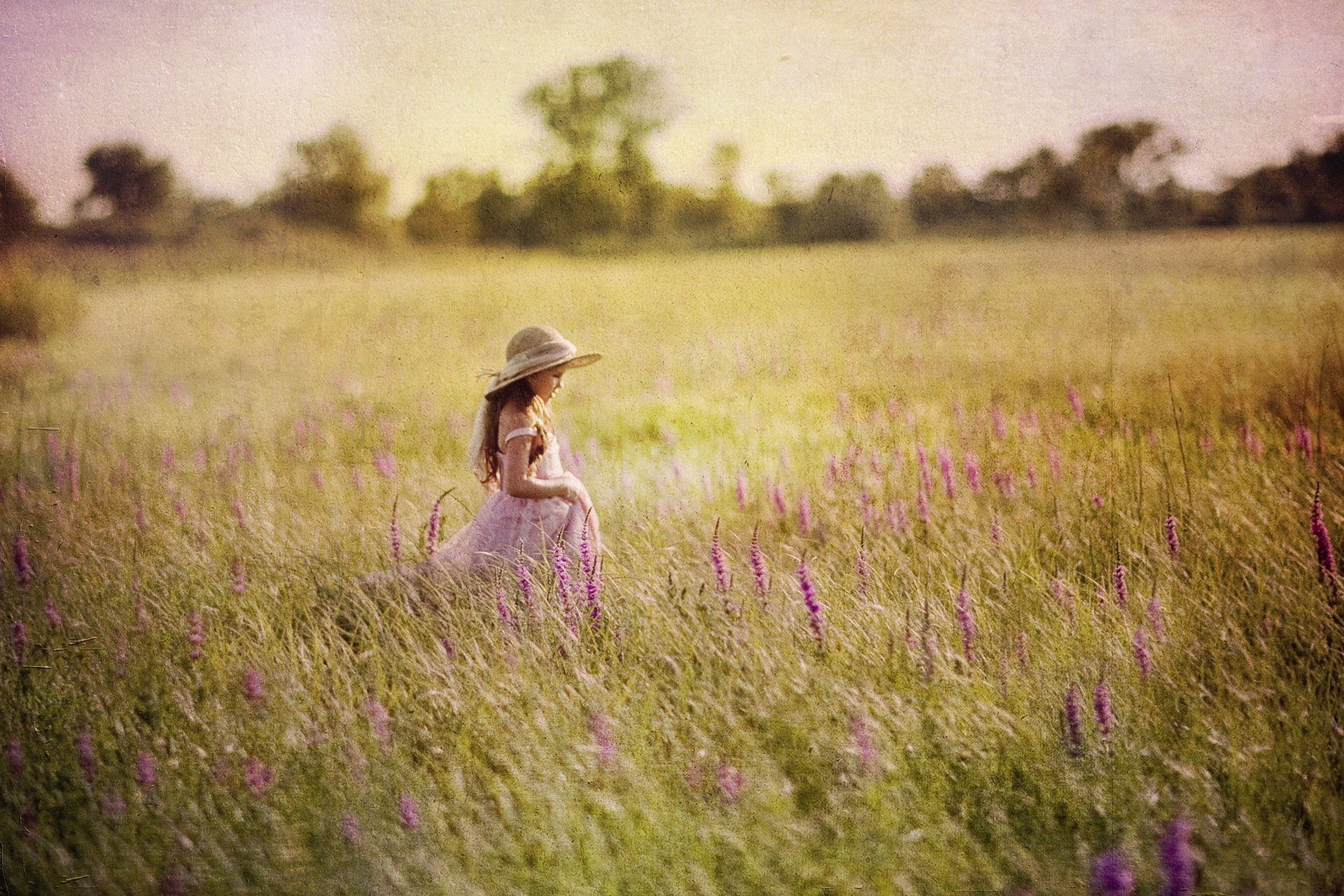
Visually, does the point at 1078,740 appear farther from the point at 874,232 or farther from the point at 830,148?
the point at 830,148

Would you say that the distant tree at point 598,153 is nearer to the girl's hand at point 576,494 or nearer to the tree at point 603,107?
the tree at point 603,107

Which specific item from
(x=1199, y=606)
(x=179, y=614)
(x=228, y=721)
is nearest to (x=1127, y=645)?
(x=1199, y=606)

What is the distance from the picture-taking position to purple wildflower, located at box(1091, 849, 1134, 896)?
74.5 inches

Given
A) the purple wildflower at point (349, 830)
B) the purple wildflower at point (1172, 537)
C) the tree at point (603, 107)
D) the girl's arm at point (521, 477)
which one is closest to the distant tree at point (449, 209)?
the tree at point (603, 107)

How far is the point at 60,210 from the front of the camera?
10.00ft

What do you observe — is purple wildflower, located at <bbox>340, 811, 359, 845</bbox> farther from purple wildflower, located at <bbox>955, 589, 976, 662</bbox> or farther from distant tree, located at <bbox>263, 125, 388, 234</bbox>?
distant tree, located at <bbox>263, 125, 388, 234</bbox>

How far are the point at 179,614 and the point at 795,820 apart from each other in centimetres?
199

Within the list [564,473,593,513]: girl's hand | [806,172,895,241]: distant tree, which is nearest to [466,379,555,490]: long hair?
[564,473,593,513]: girl's hand

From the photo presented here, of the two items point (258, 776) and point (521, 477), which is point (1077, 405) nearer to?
point (521, 477)

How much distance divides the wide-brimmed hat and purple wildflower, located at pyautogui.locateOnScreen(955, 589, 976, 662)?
1368 millimetres

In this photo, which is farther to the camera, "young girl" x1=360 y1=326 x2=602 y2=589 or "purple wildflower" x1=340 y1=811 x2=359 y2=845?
"young girl" x1=360 y1=326 x2=602 y2=589

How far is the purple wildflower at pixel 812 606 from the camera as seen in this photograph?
7.72ft

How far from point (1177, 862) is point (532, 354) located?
81.5 inches

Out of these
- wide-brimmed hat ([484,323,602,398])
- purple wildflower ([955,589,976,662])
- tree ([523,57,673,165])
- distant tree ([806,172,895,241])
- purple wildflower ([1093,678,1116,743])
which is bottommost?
purple wildflower ([1093,678,1116,743])
